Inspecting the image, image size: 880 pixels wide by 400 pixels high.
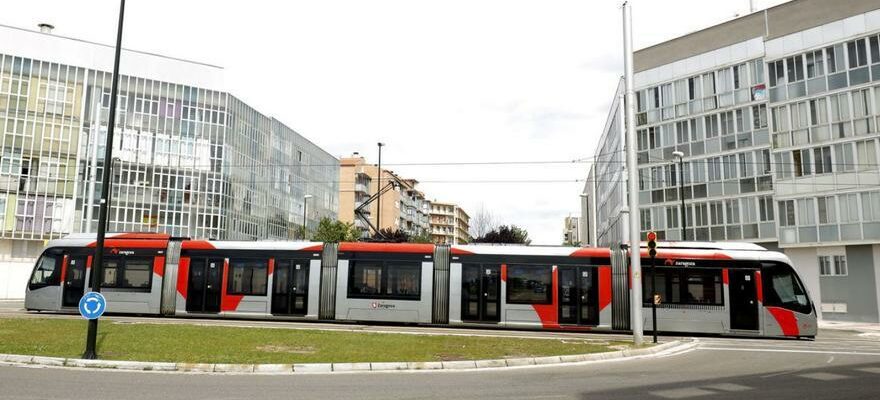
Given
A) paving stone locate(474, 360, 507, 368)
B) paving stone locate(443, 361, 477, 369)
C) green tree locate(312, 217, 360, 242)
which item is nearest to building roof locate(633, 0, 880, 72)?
green tree locate(312, 217, 360, 242)

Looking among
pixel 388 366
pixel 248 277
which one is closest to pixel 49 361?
pixel 388 366

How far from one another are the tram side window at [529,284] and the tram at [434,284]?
34mm

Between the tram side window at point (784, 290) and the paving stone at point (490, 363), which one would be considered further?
the tram side window at point (784, 290)

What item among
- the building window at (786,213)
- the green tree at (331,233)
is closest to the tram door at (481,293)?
the building window at (786,213)

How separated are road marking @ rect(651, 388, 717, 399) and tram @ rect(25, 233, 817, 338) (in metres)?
11.0

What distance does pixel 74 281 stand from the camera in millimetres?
22484

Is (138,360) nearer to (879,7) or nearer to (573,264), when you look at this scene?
(573,264)

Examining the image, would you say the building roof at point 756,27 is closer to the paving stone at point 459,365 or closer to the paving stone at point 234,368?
the paving stone at point 459,365

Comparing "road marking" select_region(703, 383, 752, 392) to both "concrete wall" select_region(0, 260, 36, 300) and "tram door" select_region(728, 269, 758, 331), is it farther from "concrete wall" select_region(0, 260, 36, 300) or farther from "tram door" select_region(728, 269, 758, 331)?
"concrete wall" select_region(0, 260, 36, 300)

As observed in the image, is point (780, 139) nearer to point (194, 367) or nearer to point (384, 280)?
point (384, 280)

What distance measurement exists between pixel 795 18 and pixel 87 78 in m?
53.6

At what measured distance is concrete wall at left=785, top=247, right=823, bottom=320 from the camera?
35.0m

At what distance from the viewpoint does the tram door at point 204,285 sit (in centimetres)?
2198

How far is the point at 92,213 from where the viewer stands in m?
52.5
